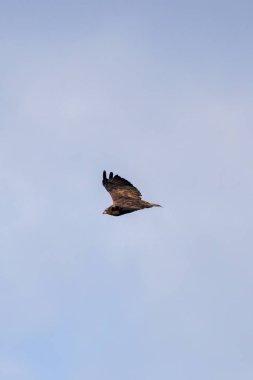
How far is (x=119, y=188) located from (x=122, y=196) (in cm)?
129

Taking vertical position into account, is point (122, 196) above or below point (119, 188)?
below

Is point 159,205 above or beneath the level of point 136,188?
beneath

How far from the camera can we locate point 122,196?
1738 inches

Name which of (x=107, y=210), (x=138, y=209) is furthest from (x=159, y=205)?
(x=107, y=210)

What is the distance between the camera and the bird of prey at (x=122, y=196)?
42.1 m

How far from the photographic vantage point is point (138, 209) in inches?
1630

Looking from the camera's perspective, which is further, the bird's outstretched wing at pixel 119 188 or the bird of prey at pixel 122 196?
the bird's outstretched wing at pixel 119 188

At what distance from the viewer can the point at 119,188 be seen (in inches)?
1783

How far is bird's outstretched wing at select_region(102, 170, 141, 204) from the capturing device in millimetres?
44094

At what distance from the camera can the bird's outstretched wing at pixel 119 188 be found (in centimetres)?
4409

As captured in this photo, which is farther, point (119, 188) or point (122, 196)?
point (119, 188)

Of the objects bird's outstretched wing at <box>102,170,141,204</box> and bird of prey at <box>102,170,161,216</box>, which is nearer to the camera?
bird of prey at <box>102,170,161,216</box>

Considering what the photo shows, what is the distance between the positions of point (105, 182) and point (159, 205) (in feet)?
23.2

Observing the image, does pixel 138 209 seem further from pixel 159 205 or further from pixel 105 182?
pixel 105 182
